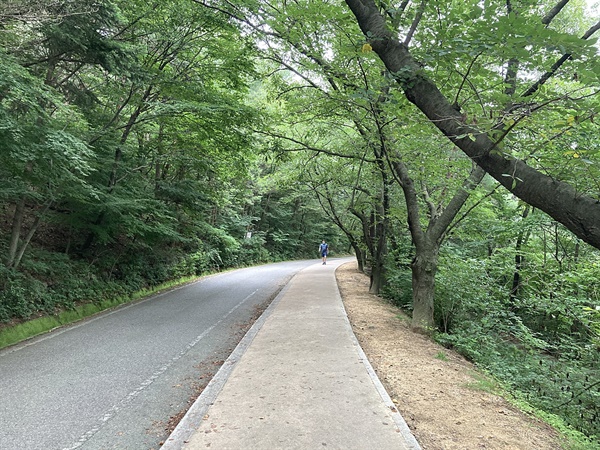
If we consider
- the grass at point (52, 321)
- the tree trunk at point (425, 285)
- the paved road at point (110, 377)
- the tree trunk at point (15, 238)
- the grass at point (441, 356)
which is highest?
the tree trunk at point (15, 238)

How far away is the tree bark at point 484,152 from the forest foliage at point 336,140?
3 cm

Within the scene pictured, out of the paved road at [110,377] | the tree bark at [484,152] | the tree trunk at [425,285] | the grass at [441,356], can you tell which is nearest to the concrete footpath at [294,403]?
the paved road at [110,377]

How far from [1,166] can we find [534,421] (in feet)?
31.0

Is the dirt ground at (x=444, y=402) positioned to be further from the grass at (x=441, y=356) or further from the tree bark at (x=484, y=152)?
the tree bark at (x=484, y=152)

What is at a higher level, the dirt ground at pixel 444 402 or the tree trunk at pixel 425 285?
the tree trunk at pixel 425 285

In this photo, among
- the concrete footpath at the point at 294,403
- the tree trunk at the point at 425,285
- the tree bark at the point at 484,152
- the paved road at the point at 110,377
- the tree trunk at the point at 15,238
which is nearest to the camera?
the tree bark at the point at 484,152

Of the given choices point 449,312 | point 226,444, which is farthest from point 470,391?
point 449,312

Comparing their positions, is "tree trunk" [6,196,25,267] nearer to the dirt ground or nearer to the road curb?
the road curb

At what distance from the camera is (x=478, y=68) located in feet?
13.2

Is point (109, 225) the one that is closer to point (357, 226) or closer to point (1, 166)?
point (1, 166)

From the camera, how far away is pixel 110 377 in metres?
4.96

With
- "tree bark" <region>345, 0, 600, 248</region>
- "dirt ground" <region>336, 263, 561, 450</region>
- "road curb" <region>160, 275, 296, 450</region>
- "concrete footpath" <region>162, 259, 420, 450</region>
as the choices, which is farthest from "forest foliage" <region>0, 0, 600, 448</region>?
"road curb" <region>160, 275, 296, 450</region>

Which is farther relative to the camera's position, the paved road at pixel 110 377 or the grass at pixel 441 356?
the grass at pixel 441 356

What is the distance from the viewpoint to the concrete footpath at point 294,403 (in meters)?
3.25
